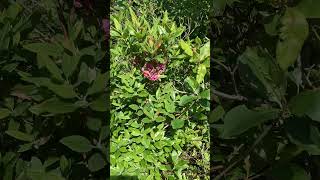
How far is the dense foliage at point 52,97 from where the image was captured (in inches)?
46.3

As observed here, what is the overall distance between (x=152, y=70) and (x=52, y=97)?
1646mm

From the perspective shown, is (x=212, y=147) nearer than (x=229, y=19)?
Yes

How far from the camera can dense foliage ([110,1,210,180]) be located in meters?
2.74

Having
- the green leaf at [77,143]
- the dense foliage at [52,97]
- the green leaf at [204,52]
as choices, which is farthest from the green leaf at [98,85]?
the green leaf at [204,52]

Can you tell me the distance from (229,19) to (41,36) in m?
0.50

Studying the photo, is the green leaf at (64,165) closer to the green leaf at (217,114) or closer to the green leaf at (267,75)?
the green leaf at (217,114)

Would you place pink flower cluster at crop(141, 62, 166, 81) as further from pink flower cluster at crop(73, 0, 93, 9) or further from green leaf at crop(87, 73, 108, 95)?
green leaf at crop(87, 73, 108, 95)

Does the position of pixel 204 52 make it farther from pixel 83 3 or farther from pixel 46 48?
pixel 46 48

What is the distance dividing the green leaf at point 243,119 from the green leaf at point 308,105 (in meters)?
0.03

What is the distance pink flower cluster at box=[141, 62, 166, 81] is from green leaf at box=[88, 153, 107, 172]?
1538 mm

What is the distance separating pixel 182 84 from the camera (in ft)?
9.21

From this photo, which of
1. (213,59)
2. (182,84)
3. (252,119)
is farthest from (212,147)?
(182,84)

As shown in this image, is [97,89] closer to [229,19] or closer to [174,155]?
[229,19]

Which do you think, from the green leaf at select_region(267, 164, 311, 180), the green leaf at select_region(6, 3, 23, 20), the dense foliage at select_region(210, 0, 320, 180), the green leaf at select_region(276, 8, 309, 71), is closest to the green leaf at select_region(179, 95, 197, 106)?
the green leaf at select_region(6, 3, 23, 20)
